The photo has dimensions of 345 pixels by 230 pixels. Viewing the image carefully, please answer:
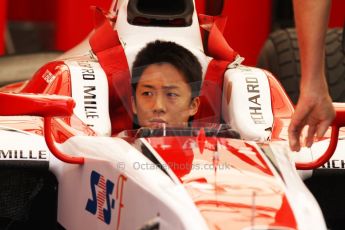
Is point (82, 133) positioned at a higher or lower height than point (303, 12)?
lower

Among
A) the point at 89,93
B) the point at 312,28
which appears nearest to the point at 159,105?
the point at 89,93

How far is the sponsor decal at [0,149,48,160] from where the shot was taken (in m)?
2.76

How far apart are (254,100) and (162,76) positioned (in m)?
0.27

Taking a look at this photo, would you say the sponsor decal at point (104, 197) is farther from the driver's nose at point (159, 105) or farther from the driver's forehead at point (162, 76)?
the driver's forehead at point (162, 76)

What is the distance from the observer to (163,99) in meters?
2.81

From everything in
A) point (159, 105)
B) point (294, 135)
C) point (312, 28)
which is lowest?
point (159, 105)

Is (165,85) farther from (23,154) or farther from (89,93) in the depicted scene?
(23,154)

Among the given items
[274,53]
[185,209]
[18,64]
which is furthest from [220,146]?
[274,53]

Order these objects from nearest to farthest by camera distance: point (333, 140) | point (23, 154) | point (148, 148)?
point (148, 148) < point (333, 140) < point (23, 154)

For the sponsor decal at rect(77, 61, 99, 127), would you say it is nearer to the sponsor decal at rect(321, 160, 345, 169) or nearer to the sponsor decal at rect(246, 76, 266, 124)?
the sponsor decal at rect(246, 76, 266, 124)

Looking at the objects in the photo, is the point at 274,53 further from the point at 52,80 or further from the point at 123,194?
the point at 123,194

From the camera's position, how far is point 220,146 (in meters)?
2.48

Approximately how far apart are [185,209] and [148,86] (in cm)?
69

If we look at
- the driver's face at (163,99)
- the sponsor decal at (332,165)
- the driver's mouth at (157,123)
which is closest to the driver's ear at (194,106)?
the driver's face at (163,99)
